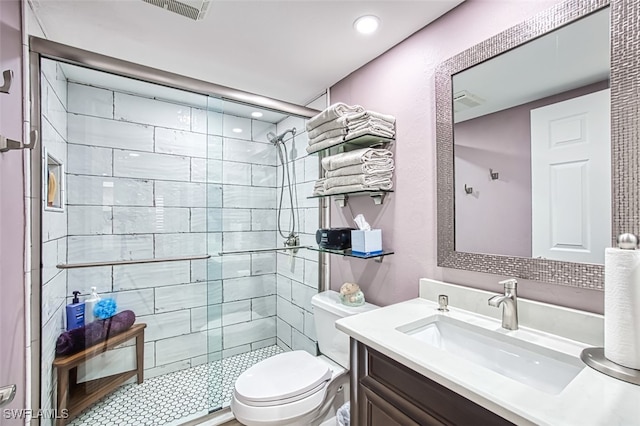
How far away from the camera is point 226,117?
225 centimetres

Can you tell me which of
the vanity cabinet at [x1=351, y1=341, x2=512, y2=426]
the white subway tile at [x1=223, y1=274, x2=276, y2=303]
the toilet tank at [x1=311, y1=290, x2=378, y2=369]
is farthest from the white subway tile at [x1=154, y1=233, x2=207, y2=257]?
the vanity cabinet at [x1=351, y1=341, x2=512, y2=426]

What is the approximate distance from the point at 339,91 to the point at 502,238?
1.45 m

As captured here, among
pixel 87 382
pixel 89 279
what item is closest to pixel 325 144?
pixel 89 279

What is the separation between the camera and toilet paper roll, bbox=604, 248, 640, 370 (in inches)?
28.0

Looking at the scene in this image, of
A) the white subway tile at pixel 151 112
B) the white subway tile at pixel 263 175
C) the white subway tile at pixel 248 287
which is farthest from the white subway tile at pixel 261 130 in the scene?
the white subway tile at pixel 248 287

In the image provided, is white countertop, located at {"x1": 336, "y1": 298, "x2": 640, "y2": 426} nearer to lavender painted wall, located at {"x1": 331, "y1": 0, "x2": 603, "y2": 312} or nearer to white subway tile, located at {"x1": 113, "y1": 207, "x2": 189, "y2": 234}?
lavender painted wall, located at {"x1": 331, "y1": 0, "x2": 603, "y2": 312}

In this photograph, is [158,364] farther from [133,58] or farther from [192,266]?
[133,58]

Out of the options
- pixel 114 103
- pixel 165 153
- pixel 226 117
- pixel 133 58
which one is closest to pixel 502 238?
pixel 226 117

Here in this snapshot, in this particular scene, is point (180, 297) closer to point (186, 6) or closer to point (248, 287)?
point (248, 287)

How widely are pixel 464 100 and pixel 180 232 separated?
2258 millimetres

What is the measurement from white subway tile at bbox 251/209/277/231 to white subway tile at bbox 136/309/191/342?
944mm

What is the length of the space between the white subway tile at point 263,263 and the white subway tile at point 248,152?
0.78 metres

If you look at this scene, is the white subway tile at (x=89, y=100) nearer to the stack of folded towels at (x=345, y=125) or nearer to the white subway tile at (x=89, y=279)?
the white subway tile at (x=89, y=279)

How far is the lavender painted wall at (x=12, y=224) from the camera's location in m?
1.09
